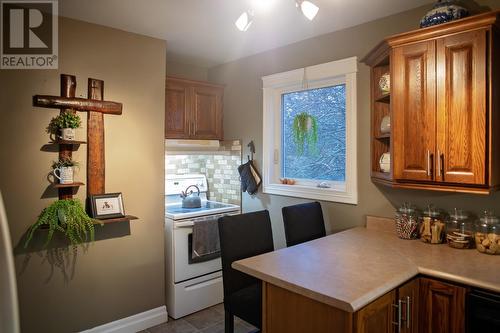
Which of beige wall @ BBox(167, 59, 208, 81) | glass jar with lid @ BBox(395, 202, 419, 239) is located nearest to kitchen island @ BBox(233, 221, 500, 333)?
glass jar with lid @ BBox(395, 202, 419, 239)

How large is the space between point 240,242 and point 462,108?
1512 mm

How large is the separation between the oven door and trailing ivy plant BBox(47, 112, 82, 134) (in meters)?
1.16

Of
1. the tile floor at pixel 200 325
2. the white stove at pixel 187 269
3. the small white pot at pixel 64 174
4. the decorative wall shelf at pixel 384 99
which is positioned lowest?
the tile floor at pixel 200 325

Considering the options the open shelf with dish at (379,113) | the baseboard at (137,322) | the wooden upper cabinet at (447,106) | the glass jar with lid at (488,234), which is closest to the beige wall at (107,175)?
the baseboard at (137,322)

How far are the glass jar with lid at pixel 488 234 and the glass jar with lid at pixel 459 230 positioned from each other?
0.06 m

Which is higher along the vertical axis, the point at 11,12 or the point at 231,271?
the point at 11,12

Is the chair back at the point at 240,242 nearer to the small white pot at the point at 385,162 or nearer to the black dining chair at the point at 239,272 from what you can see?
the black dining chair at the point at 239,272

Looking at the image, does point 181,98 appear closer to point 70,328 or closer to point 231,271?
point 231,271

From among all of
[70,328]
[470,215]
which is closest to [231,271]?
[70,328]

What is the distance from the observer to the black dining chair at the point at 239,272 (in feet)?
6.56

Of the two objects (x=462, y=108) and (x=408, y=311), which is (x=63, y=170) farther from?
(x=462, y=108)

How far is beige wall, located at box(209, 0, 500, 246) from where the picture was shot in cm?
231

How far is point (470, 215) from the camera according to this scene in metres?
2.09

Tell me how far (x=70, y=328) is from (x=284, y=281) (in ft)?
6.11
